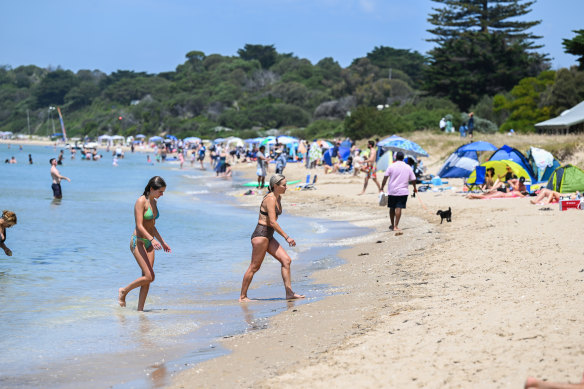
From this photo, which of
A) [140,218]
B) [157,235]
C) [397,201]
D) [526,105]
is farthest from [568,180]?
[526,105]

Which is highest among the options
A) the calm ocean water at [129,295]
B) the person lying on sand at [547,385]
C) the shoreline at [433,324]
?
the person lying on sand at [547,385]

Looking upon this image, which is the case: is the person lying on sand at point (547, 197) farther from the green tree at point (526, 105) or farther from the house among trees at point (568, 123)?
the green tree at point (526, 105)

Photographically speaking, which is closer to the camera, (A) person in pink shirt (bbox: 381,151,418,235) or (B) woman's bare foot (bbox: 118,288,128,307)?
(B) woman's bare foot (bbox: 118,288,128,307)

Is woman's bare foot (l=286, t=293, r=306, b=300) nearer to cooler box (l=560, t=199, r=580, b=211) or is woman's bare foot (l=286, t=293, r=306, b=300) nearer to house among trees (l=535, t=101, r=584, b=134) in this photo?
cooler box (l=560, t=199, r=580, b=211)

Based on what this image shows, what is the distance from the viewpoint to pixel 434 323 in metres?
5.39

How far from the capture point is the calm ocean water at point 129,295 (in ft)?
17.3

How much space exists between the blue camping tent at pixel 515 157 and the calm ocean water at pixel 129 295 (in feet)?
24.8

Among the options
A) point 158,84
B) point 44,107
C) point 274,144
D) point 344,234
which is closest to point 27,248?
point 344,234

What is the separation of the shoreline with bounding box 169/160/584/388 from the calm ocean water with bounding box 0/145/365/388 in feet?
1.47

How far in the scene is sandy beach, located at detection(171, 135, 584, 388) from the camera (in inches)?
169

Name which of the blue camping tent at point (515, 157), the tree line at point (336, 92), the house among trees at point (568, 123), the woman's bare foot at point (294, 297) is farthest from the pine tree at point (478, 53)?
the woman's bare foot at point (294, 297)

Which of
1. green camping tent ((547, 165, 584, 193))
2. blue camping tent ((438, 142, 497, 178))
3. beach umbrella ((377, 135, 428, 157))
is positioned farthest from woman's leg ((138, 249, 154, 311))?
beach umbrella ((377, 135, 428, 157))

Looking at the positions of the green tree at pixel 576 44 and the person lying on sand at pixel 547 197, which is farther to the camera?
the green tree at pixel 576 44

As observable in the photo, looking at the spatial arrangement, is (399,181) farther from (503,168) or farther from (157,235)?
(503,168)
